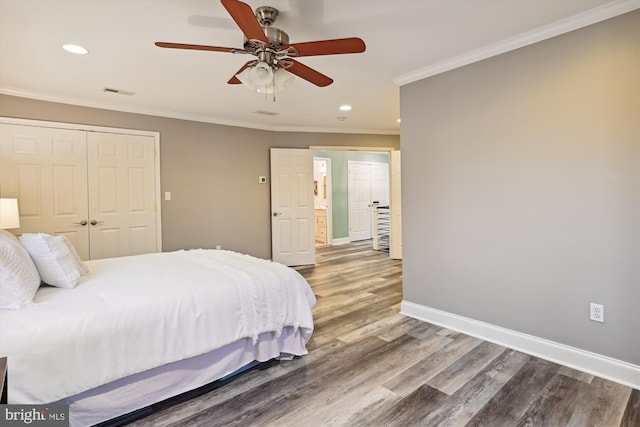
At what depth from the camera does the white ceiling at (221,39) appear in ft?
6.75

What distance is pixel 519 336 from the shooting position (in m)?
2.58

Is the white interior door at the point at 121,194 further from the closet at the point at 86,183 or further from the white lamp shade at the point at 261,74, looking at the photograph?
the white lamp shade at the point at 261,74

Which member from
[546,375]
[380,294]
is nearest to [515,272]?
[546,375]

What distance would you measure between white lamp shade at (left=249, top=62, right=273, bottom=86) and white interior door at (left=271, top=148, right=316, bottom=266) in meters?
3.47

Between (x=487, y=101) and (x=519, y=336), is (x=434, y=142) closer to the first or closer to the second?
(x=487, y=101)

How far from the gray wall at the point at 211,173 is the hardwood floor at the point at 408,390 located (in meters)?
2.69

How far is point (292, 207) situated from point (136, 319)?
3974 mm

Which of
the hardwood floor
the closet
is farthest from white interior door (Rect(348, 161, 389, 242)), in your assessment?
the hardwood floor

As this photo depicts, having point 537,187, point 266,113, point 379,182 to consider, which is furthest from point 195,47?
point 379,182

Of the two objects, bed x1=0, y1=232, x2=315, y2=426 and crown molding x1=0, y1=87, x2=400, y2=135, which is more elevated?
crown molding x1=0, y1=87, x2=400, y2=135

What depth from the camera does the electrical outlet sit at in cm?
221

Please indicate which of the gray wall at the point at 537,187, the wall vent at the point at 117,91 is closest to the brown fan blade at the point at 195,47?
the gray wall at the point at 537,187

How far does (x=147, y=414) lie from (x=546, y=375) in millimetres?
2524

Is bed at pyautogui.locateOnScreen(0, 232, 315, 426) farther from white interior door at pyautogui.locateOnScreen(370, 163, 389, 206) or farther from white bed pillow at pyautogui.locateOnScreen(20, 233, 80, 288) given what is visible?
white interior door at pyautogui.locateOnScreen(370, 163, 389, 206)
